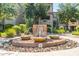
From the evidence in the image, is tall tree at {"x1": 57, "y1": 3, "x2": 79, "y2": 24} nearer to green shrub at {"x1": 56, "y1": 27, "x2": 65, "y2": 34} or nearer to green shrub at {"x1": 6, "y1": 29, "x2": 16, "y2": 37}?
green shrub at {"x1": 56, "y1": 27, "x2": 65, "y2": 34}

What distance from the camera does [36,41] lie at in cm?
520

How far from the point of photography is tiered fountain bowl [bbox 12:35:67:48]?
5.19 metres

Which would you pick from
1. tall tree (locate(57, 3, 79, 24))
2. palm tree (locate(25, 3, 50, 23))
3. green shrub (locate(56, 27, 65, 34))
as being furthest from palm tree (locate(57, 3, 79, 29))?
palm tree (locate(25, 3, 50, 23))

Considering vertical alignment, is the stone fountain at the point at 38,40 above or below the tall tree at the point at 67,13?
below

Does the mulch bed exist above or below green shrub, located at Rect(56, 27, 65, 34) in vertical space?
below

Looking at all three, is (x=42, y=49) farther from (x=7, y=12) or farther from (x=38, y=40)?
(x=7, y=12)

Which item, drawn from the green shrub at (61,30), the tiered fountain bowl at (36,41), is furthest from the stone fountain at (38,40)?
the green shrub at (61,30)

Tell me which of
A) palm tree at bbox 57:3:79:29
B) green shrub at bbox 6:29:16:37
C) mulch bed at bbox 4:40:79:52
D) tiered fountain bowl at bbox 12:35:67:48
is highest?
palm tree at bbox 57:3:79:29

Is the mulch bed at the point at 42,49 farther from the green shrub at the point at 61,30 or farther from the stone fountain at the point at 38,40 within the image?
the green shrub at the point at 61,30

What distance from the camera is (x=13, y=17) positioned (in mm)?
5262

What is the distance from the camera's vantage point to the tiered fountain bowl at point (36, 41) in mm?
5191

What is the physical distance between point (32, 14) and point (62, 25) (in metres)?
0.48

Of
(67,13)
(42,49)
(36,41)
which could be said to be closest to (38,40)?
(36,41)

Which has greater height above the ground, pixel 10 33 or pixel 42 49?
pixel 10 33
